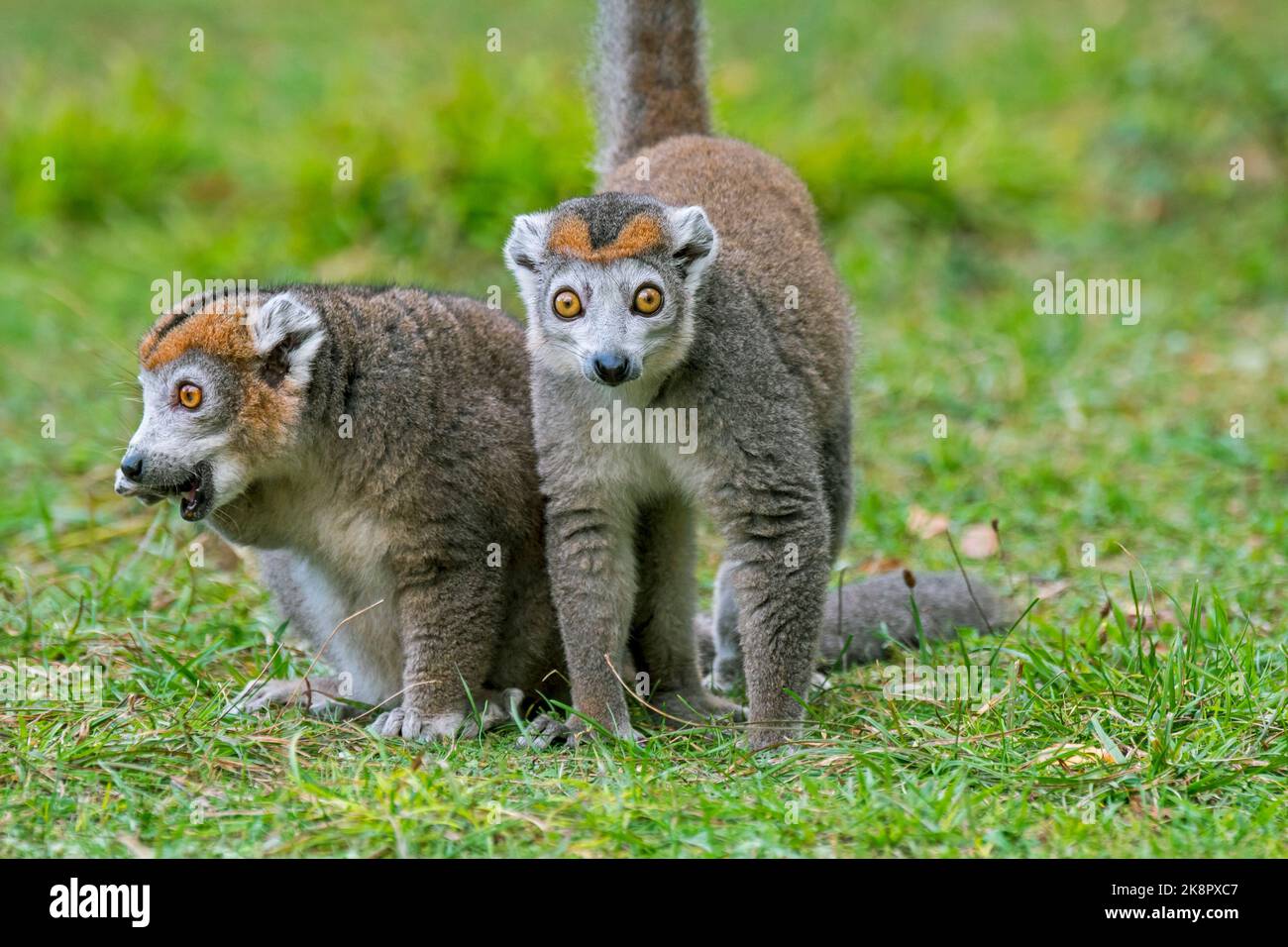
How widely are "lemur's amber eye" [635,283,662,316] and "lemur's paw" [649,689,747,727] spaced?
5.01 ft

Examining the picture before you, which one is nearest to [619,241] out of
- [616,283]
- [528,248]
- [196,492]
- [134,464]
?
[616,283]

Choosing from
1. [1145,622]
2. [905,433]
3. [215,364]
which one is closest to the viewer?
[215,364]

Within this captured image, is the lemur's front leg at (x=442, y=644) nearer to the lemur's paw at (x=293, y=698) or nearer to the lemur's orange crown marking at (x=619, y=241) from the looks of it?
the lemur's paw at (x=293, y=698)

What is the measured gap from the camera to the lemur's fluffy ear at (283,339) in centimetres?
563

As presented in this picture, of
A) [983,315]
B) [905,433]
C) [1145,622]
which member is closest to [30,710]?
[1145,622]

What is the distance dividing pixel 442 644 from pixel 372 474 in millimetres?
656

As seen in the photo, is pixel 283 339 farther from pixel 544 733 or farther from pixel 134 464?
pixel 544 733

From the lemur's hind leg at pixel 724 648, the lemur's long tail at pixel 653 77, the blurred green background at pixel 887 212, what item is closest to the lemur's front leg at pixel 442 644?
the lemur's hind leg at pixel 724 648

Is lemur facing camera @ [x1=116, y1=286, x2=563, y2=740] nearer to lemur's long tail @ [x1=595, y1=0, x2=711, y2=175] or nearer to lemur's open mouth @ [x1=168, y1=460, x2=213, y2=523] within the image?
lemur's open mouth @ [x1=168, y1=460, x2=213, y2=523]

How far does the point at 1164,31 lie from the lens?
1458 centimetres

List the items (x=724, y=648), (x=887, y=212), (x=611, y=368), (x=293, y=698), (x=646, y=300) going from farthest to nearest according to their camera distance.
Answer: (x=887, y=212)
(x=724, y=648)
(x=293, y=698)
(x=646, y=300)
(x=611, y=368)

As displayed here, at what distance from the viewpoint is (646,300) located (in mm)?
5398
